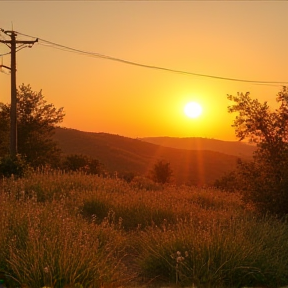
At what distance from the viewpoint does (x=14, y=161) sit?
21.9 m

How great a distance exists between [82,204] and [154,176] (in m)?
32.1

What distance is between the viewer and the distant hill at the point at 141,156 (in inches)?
3546

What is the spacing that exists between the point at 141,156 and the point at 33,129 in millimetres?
76214

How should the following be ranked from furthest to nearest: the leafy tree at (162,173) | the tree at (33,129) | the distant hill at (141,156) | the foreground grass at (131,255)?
the distant hill at (141,156)
the leafy tree at (162,173)
the tree at (33,129)
the foreground grass at (131,255)

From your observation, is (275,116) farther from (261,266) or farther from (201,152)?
(201,152)

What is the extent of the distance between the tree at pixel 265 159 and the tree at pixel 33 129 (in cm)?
1987

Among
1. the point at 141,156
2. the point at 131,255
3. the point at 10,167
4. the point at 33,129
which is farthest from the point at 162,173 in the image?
the point at 141,156

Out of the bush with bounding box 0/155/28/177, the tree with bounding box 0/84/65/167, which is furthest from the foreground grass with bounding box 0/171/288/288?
the tree with bounding box 0/84/65/167

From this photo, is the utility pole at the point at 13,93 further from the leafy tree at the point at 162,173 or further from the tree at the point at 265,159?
the leafy tree at the point at 162,173

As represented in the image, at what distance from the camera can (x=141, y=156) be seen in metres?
110

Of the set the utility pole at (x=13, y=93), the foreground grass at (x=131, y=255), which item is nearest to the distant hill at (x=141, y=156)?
the utility pole at (x=13, y=93)

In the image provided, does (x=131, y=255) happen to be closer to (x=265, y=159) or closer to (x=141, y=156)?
(x=265, y=159)

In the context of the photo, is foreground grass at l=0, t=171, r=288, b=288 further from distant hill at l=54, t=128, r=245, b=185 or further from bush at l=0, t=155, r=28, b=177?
distant hill at l=54, t=128, r=245, b=185

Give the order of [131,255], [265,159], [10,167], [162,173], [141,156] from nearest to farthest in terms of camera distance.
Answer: [131,255]
[265,159]
[10,167]
[162,173]
[141,156]
